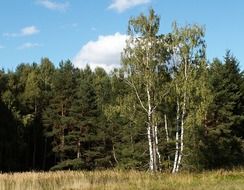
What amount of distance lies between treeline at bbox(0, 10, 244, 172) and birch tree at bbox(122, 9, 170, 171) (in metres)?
0.07

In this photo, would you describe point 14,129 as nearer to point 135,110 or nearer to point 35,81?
point 35,81

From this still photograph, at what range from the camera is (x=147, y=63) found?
3138 cm

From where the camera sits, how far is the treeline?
3133 centimetres

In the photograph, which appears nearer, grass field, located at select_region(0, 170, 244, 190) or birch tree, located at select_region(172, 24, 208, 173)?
grass field, located at select_region(0, 170, 244, 190)

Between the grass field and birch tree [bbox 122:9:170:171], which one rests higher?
birch tree [bbox 122:9:170:171]

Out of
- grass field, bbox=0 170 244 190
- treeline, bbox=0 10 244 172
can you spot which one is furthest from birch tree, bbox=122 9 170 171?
grass field, bbox=0 170 244 190

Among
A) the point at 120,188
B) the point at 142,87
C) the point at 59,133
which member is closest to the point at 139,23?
the point at 142,87

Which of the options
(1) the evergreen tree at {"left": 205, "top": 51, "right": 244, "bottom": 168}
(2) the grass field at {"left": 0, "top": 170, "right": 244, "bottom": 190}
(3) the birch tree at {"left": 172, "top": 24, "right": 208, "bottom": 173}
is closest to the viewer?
(2) the grass field at {"left": 0, "top": 170, "right": 244, "bottom": 190}

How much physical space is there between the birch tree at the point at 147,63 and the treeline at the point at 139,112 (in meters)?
0.07

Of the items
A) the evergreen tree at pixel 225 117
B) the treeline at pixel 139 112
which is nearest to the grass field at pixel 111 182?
the treeline at pixel 139 112

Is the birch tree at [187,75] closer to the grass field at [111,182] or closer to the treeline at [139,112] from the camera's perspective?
the treeline at [139,112]

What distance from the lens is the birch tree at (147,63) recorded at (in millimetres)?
30969

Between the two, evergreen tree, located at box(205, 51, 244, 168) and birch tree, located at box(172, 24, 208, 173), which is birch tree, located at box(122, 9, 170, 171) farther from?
evergreen tree, located at box(205, 51, 244, 168)

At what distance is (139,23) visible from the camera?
32.2m
